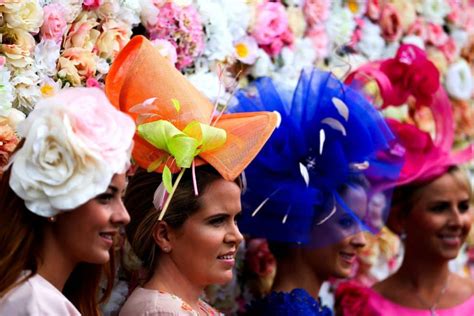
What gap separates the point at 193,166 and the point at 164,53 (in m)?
0.70

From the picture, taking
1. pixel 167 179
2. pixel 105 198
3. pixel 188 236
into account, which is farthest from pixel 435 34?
pixel 105 198

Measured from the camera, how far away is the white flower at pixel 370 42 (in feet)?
17.3

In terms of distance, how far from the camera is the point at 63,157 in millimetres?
2756

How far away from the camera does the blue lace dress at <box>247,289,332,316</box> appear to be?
3.92 metres

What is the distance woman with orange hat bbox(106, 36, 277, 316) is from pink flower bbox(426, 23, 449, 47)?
2377mm

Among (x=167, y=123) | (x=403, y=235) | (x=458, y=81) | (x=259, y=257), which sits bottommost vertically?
(x=403, y=235)

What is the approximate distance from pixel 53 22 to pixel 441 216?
1870 mm

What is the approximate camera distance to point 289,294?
3.99 meters

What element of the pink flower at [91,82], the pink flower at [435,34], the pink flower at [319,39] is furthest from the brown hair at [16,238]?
the pink flower at [435,34]

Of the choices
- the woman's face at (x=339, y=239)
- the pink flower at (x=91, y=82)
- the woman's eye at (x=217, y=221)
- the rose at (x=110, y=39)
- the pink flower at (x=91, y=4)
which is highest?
the pink flower at (x=91, y=4)

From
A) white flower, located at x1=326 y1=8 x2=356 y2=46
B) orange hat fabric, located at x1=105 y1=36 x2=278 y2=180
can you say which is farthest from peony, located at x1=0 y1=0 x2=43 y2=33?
white flower, located at x1=326 y1=8 x2=356 y2=46

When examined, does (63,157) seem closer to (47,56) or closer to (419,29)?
(47,56)

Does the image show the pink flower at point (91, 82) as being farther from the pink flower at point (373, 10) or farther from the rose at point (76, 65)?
the pink flower at point (373, 10)

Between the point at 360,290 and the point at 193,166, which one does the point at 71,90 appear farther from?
the point at 360,290
